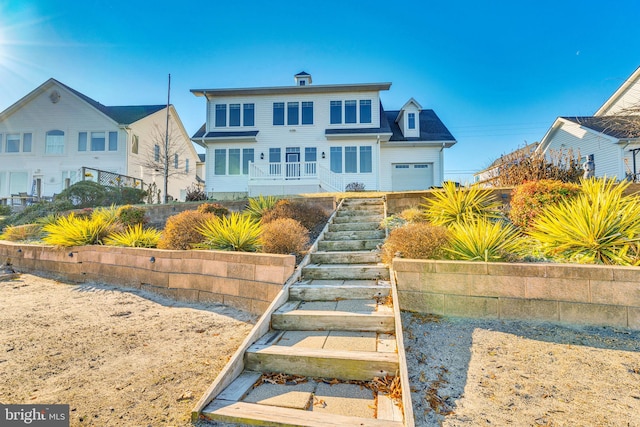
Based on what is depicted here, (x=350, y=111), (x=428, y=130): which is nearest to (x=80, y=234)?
(x=350, y=111)

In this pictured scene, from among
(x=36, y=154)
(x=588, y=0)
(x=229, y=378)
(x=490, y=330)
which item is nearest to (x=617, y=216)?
(x=490, y=330)

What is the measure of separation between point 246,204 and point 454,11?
901cm

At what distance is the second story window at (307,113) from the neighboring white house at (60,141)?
8297 millimetres

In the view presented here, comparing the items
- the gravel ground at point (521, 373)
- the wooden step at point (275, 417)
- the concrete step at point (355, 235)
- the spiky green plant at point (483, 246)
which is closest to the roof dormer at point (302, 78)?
the concrete step at point (355, 235)

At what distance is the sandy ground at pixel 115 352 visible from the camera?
2.20 meters

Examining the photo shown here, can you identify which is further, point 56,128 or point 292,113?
point 56,128

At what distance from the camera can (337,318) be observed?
10.1 feet

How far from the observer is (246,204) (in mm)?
8609

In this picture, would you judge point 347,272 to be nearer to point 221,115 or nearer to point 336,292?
point 336,292

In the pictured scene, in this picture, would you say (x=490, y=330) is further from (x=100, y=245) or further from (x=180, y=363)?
(x=100, y=245)

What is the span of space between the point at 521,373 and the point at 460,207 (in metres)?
3.62

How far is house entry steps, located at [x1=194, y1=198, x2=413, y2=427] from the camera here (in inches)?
78.5

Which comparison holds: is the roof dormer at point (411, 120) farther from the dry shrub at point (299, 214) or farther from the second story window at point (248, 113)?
the dry shrub at point (299, 214)

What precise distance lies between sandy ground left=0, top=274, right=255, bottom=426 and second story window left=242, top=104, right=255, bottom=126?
1336 cm
